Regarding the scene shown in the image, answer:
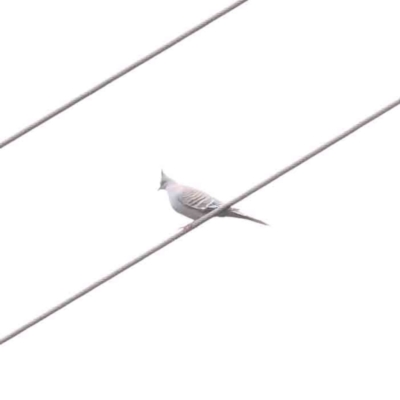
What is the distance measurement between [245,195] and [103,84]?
1.04m

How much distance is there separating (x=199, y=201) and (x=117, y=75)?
4.52 m

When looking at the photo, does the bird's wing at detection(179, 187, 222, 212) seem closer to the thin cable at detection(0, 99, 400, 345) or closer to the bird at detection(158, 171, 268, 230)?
the bird at detection(158, 171, 268, 230)

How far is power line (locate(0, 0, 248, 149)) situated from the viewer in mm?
12688

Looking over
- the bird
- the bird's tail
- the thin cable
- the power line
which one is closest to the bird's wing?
the bird

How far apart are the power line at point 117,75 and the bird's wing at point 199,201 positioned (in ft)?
14.3

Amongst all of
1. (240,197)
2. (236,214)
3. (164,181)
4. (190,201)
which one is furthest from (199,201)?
(240,197)

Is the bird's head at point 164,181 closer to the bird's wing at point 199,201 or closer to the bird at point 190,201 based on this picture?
the bird at point 190,201

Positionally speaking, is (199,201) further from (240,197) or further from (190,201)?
(240,197)

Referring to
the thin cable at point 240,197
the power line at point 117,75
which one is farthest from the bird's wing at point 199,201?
the thin cable at point 240,197

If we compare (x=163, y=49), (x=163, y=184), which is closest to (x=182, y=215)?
(x=163, y=184)

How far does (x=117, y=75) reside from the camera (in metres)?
12.9

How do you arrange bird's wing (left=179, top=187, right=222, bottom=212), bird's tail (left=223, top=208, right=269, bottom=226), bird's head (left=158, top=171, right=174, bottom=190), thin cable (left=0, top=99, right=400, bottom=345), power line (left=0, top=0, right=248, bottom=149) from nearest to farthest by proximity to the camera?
thin cable (left=0, top=99, right=400, bottom=345) → power line (left=0, top=0, right=248, bottom=149) → bird's tail (left=223, top=208, right=269, bottom=226) → bird's wing (left=179, top=187, right=222, bottom=212) → bird's head (left=158, top=171, right=174, bottom=190)

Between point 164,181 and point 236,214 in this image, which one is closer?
point 236,214

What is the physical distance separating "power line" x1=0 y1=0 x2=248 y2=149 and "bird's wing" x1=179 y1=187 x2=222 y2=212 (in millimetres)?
4351
